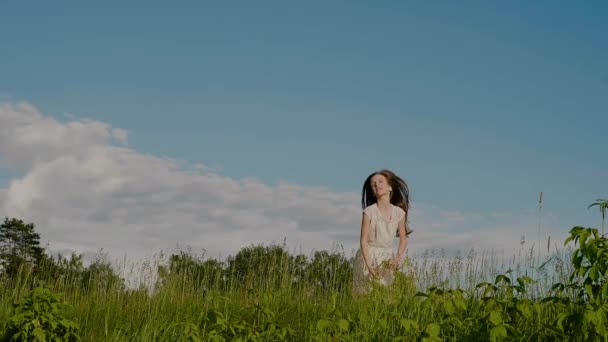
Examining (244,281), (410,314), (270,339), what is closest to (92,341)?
(270,339)

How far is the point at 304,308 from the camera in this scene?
8781mm

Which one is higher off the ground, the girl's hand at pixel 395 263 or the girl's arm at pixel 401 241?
the girl's arm at pixel 401 241

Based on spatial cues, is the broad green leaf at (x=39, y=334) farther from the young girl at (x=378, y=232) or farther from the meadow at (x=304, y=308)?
the young girl at (x=378, y=232)

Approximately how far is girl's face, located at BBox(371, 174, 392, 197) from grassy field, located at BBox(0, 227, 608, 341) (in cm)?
133

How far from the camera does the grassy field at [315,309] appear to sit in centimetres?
484

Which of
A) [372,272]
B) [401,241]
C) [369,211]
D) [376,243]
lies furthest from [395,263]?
[369,211]

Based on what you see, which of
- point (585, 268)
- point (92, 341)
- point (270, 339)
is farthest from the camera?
point (92, 341)

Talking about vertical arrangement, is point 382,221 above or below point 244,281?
above

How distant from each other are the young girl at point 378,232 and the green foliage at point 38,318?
12.8 feet

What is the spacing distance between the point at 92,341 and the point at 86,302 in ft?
7.67

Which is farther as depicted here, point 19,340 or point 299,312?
point 299,312

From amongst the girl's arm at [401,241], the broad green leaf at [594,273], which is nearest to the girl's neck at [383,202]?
the girl's arm at [401,241]

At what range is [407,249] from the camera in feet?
32.7

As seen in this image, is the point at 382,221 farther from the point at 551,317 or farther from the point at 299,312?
the point at 551,317
